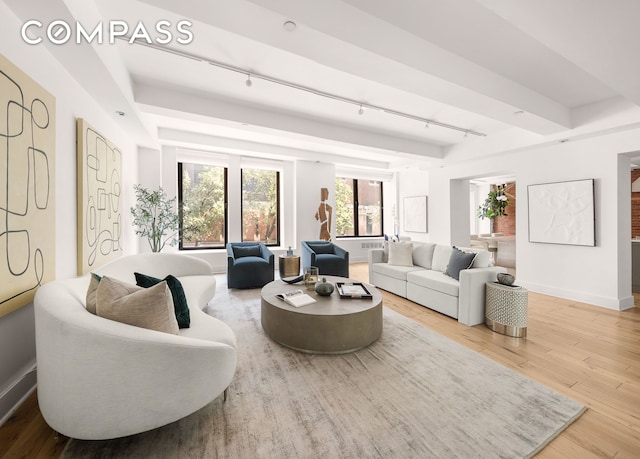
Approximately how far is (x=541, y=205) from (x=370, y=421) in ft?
15.5

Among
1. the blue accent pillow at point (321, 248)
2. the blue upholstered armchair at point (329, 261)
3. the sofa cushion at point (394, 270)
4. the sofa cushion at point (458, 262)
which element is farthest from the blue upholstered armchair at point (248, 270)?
the sofa cushion at point (458, 262)

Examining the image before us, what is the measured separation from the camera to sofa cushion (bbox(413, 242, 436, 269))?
4.45m

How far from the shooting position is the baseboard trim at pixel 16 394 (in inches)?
68.9

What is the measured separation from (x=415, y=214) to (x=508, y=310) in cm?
474

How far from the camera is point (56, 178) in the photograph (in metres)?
2.33

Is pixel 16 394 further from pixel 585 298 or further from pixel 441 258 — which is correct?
pixel 585 298

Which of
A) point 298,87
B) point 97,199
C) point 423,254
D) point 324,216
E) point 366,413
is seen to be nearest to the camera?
point 366,413

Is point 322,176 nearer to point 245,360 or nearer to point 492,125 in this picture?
point 492,125

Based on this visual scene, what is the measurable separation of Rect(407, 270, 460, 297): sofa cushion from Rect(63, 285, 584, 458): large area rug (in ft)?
3.13

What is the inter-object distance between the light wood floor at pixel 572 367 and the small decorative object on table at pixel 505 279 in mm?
565

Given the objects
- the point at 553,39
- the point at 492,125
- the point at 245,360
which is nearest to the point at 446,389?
the point at 245,360

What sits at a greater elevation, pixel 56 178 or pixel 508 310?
pixel 56 178

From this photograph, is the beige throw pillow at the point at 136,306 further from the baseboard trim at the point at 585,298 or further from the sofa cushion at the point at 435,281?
the baseboard trim at the point at 585,298

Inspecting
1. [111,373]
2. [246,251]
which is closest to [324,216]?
[246,251]
